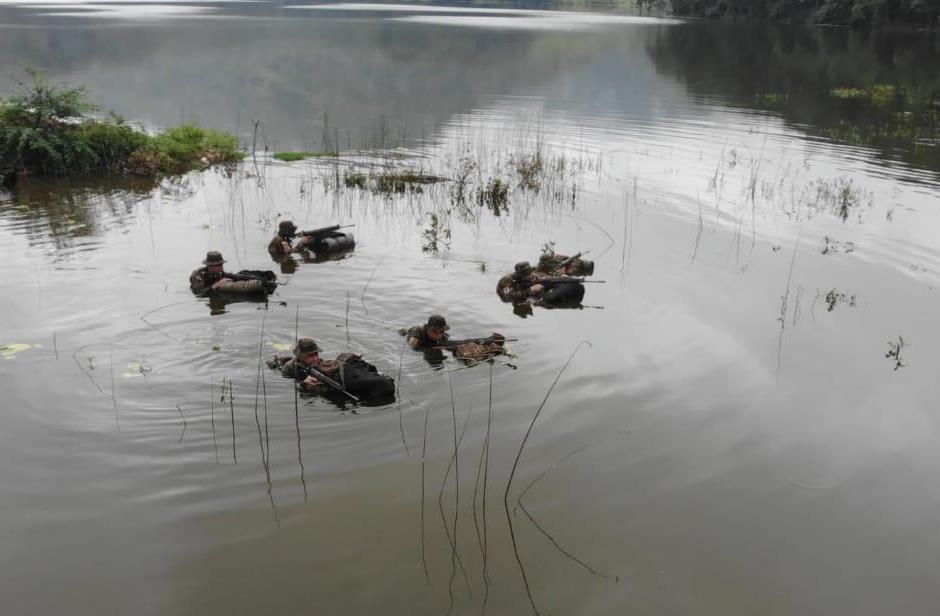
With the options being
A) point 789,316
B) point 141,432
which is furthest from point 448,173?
point 141,432

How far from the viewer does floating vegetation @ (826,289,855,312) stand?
45.9ft

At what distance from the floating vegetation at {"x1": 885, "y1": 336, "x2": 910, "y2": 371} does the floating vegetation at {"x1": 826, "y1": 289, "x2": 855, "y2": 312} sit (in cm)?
149

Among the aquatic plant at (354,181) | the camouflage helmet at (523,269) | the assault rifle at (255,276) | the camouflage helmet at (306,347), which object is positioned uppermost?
the aquatic plant at (354,181)

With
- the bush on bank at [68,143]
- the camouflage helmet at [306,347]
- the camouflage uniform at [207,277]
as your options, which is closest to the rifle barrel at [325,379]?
the camouflage helmet at [306,347]

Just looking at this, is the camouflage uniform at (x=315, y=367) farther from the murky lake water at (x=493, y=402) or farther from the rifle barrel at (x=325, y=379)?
the murky lake water at (x=493, y=402)

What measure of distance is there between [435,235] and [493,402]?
7952 mm

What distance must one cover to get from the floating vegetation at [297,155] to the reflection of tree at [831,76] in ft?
61.9

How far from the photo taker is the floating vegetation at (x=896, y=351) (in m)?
11.7

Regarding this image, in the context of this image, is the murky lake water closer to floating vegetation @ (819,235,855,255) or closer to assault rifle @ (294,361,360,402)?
floating vegetation @ (819,235,855,255)

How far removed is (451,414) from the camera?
9.80 meters

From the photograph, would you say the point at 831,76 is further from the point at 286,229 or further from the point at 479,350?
the point at 479,350

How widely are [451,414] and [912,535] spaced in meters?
5.22

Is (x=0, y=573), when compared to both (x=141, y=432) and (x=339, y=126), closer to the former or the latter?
(x=141, y=432)

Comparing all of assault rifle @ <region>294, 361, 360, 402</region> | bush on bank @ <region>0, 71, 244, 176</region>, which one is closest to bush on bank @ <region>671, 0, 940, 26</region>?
bush on bank @ <region>0, 71, 244, 176</region>
